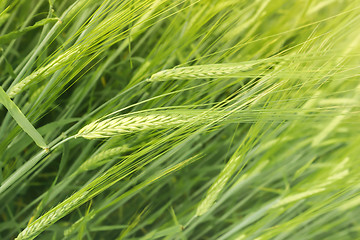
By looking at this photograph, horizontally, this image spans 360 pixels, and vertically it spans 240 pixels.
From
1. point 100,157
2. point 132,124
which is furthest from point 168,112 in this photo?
point 100,157

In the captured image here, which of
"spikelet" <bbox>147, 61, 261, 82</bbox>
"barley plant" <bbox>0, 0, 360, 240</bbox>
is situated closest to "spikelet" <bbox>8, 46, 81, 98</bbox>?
"barley plant" <bbox>0, 0, 360, 240</bbox>

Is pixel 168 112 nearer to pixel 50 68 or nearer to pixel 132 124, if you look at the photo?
pixel 132 124

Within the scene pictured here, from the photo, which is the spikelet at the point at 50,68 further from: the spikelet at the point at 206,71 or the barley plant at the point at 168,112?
the spikelet at the point at 206,71

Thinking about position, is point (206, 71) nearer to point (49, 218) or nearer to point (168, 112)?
point (168, 112)

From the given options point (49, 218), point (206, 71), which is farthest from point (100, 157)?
point (206, 71)

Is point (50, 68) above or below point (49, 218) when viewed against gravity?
above

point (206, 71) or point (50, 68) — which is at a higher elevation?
point (50, 68)

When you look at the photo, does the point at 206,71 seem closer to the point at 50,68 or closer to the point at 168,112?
the point at 168,112

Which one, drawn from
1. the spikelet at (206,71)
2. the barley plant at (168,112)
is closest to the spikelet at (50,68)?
the barley plant at (168,112)
